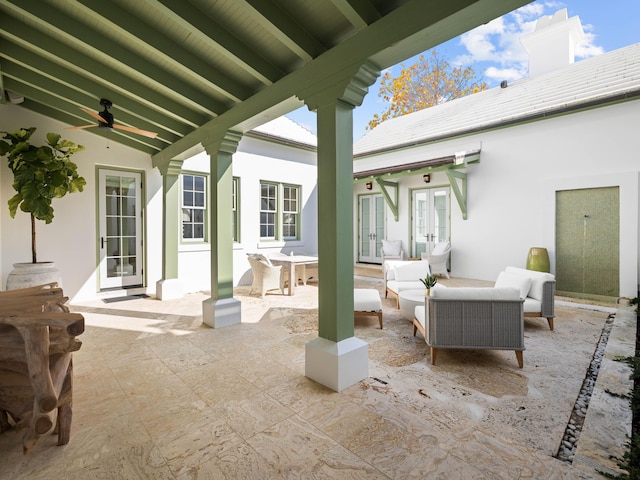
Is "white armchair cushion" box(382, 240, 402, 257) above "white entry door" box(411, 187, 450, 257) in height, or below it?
below

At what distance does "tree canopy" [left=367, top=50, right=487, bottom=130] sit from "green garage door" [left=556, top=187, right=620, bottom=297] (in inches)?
332

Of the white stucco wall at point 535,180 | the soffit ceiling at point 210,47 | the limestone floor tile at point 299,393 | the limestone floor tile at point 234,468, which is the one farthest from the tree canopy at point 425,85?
the limestone floor tile at point 234,468

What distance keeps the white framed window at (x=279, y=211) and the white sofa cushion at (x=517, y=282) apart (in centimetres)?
520

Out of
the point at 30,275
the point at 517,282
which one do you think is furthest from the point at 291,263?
the point at 30,275

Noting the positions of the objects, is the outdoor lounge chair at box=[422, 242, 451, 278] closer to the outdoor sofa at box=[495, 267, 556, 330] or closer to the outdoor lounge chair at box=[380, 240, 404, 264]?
the outdoor lounge chair at box=[380, 240, 404, 264]

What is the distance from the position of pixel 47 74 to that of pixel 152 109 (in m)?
1.16

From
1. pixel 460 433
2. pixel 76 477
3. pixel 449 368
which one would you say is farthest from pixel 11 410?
pixel 449 368

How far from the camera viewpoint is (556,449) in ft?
6.31

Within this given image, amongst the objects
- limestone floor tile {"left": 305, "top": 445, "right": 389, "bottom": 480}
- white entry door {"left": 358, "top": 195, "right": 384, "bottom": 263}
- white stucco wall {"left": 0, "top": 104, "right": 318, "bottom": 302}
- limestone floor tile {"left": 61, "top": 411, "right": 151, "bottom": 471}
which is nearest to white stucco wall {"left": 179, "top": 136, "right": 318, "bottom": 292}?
white stucco wall {"left": 0, "top": 104, "right": 318, "bottom": 302}

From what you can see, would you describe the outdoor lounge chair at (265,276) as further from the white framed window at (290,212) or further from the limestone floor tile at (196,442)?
the limestone floor tile at (196,442)

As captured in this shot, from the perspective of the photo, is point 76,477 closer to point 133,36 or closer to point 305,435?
point 305,435

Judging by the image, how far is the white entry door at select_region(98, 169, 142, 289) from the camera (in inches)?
233

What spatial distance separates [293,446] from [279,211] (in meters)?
6.65

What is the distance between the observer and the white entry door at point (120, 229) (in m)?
5.92
